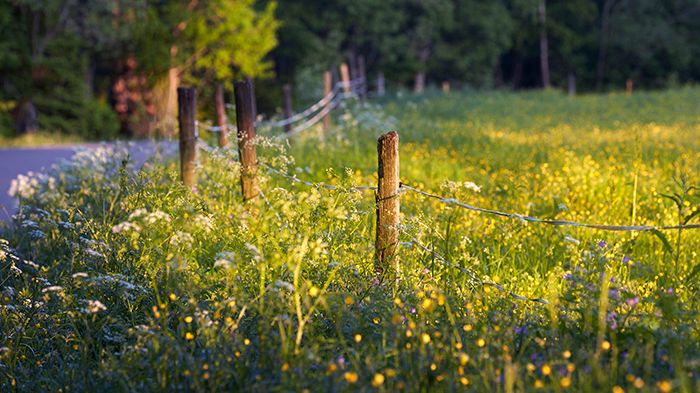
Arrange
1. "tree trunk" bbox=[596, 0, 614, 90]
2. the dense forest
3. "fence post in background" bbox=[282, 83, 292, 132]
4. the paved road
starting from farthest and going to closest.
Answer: "tree trunk" bbox=[596, 0, 614, 90], the dense forest, "fence post in background" bbox=[282, 83, 292, 132], the paved road

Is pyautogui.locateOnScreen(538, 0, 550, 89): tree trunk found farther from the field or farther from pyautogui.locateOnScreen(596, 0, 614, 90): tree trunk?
the field

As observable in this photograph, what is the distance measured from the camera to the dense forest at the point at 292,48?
90.1ft

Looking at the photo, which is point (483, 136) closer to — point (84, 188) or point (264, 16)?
point (84, 188)

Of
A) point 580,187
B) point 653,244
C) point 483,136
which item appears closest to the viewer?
Answer: point 653,244

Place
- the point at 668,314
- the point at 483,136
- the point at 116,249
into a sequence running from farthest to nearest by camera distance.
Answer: the point at 483,136 → the point at 116,249 → the point at 668,314

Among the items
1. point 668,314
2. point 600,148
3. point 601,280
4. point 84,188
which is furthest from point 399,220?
point 600,148

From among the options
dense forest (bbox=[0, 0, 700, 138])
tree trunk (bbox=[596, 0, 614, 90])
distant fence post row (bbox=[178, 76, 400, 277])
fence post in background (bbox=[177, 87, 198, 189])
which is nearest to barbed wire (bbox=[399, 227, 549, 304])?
distant fence post row (bbox=[178, 76, 400, 277])

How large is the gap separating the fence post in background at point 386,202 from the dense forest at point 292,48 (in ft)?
33.5

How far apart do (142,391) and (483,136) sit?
37.5ft

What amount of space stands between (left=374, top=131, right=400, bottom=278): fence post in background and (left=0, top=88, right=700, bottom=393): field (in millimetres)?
129

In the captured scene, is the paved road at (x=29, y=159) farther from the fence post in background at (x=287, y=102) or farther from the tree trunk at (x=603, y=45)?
the tree trunk at (x=603, y=45)

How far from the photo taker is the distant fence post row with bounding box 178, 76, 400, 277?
5691 millimetres

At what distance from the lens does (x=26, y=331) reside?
17.9ft

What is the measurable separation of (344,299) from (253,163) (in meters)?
2.97
